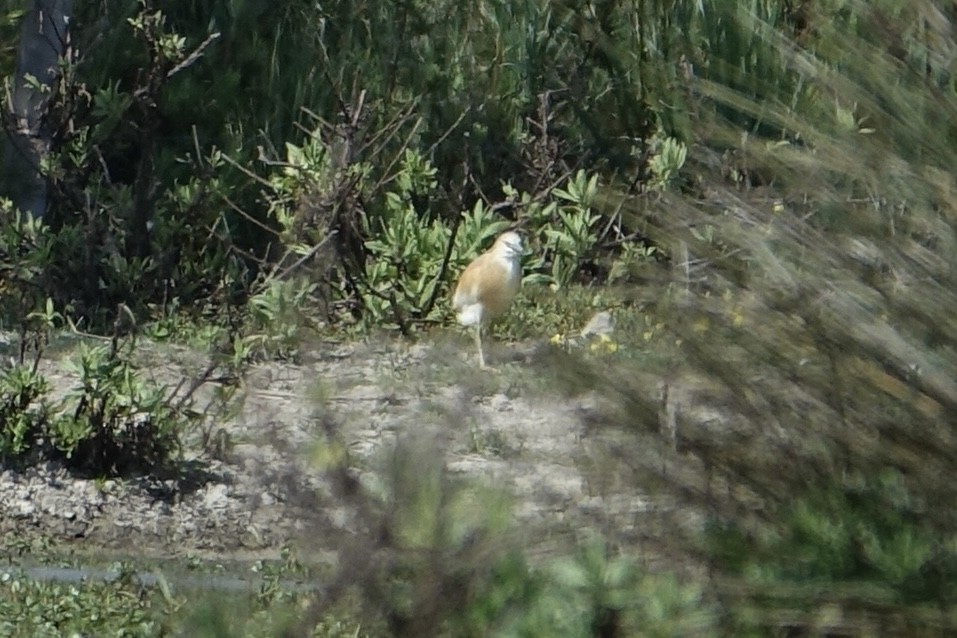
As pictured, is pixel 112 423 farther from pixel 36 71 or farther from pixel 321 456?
pixel 36 71

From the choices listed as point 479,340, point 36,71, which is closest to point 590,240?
point 479,340

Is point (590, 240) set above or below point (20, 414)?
below

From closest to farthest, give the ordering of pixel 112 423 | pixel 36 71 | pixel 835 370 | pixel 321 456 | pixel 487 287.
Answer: pixel 321 456
pixel 835 370
pixel 112 423
pixel 487 287
pixel 36 71

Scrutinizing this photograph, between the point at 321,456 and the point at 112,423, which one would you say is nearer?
the point at 321,456

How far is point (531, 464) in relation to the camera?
3.32 m

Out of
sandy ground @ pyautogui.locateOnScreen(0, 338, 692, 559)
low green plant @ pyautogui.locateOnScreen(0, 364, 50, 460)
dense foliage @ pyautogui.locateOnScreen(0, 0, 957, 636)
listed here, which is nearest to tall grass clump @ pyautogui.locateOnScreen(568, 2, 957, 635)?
dense foliage @ pyautogui.locateOnScreen(0, 0, 957, 636)

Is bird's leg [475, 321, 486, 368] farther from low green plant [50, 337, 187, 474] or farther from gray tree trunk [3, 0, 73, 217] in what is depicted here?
gray tree trunk [3, 0, 73, 217]

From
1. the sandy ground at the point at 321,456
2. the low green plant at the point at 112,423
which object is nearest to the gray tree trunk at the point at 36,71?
the sandy ground at the point at 321,456

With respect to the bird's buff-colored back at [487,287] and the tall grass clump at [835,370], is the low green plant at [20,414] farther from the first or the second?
the tall grass clump at [835,370]

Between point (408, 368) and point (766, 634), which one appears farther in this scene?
point (408, 368)

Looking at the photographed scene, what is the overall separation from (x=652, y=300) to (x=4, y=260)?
5.66 meters

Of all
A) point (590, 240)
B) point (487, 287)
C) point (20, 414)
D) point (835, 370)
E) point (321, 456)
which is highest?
point (835, 370)

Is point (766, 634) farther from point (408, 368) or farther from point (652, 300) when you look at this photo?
point (408, 368)

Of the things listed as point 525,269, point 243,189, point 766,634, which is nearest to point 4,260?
point 243,189
